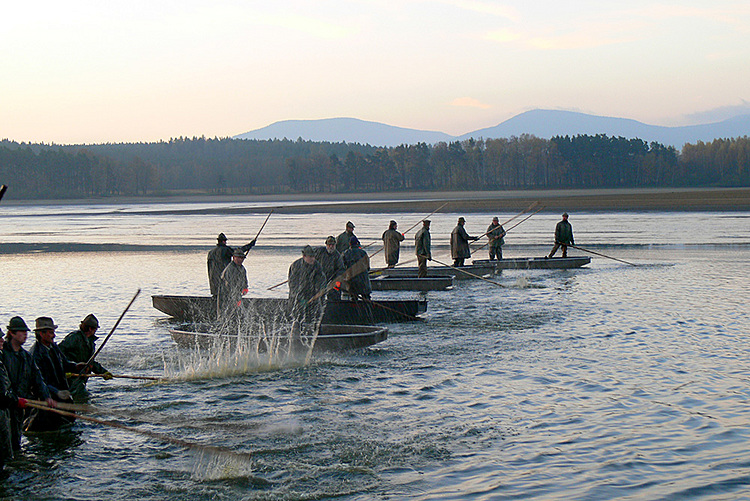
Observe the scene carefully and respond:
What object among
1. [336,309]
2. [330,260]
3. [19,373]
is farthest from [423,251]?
[19,373]

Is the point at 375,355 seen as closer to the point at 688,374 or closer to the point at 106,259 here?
the point at 688,374

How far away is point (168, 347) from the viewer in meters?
13.8

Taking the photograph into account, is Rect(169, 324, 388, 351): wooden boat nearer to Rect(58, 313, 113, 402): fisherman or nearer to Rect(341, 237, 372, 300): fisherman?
Rect(58, 313, 113, 402): fisherman

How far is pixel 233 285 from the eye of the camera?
13398 mm

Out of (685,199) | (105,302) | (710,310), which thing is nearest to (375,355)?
(710,310)

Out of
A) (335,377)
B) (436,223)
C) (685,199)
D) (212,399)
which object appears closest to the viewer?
(212,399)

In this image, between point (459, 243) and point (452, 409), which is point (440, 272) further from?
point (452, 409)

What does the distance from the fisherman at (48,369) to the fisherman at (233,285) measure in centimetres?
473

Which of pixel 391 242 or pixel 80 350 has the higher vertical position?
pixel 391 242

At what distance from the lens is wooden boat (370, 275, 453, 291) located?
2092 cm

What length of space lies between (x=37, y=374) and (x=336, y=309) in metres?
8.34

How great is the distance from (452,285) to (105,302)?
31.8ft

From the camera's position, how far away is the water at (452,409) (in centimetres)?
741

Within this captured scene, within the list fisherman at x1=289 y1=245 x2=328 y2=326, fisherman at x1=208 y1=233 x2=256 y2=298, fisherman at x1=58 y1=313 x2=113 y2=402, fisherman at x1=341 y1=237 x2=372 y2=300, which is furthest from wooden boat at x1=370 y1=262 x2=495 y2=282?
fisherman at x1=58 y1=313 x2=113 y2=402
